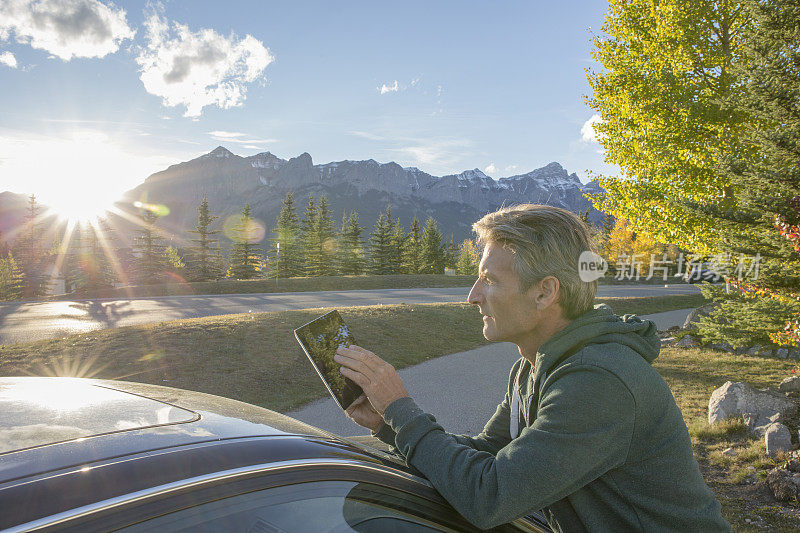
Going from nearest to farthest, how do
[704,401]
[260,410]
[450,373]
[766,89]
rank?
[260,410]
[766,89]
[704,401]
[450,373]

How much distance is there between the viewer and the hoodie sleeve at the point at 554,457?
134 cm

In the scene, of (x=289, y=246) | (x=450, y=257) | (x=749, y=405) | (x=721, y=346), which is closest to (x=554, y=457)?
(x=749, y=405)

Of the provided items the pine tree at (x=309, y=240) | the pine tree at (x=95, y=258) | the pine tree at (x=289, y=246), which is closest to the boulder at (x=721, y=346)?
the pine tree at (x=309, y=240)

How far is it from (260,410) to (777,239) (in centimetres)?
742

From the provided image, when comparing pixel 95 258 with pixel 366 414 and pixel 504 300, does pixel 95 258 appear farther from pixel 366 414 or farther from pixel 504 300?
pixel 504 300

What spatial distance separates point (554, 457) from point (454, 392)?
6.14 m

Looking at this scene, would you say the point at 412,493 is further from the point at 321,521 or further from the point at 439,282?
the point at 439,282

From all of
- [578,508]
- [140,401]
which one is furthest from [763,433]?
[140,401]

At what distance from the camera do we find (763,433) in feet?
16.7

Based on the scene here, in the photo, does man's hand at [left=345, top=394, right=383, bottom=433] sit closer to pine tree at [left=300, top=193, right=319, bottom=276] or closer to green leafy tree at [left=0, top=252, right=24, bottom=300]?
pine tree at [left=300, top=193, right=319, bottom=276]

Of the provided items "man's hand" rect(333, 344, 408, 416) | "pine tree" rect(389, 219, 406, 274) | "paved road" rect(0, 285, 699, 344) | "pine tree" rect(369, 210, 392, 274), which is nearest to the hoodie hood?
"man's hand" rect(333, 344, 408, 416)

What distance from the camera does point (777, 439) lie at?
15.4ft

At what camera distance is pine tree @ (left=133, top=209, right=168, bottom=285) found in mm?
31484

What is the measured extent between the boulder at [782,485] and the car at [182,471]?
144 inches
